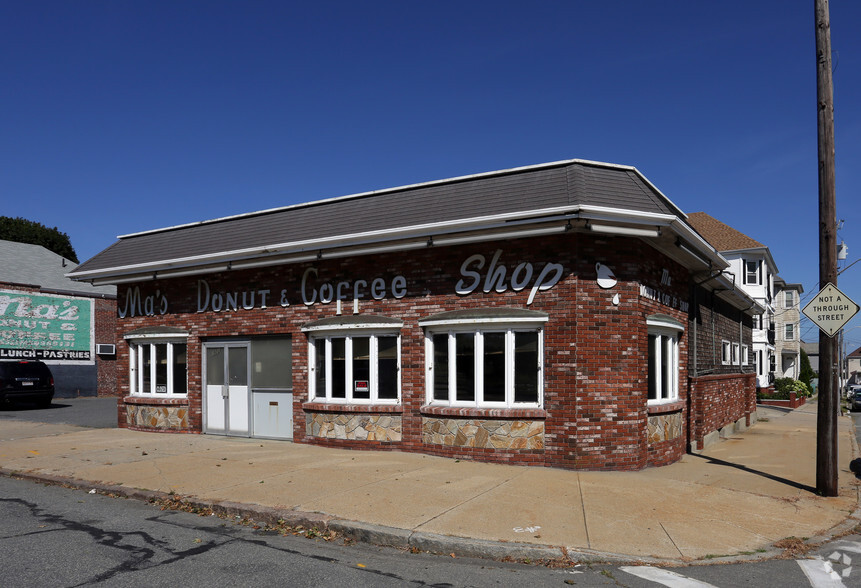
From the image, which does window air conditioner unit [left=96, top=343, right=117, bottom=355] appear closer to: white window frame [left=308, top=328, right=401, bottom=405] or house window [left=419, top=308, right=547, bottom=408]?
white window frame [left=308, top=328, right=401, bottom=405]

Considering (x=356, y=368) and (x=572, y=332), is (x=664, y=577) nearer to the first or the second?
(x=572, y=332)

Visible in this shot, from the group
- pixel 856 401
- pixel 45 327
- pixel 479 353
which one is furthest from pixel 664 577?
pixel 856 401

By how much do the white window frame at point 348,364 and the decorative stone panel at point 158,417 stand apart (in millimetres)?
3823

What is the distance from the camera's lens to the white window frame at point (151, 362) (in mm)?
14992

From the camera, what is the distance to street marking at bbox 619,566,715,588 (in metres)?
5.47

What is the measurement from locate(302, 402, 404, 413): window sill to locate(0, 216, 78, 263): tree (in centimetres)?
4241

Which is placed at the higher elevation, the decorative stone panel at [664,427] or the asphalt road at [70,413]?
the decorative stone panel at [664,427]

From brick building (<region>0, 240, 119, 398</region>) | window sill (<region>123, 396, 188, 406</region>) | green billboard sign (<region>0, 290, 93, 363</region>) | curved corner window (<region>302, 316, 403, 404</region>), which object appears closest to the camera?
curved corner window (<region>302, 316, 403, 404</region>)

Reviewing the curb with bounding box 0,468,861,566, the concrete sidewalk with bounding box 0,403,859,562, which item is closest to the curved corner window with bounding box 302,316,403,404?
the concrete sidewalk with bounding box 0,403,859,562

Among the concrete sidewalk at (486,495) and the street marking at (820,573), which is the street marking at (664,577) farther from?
the street marking at (820,573)

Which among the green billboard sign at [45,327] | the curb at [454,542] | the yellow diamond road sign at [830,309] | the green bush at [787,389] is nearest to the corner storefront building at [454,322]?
the yellow diamond road sign at [830,309]

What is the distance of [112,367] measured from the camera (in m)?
31.0

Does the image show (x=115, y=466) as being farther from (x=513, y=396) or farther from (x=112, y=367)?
(x=112, y=367)

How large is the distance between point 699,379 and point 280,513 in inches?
348
